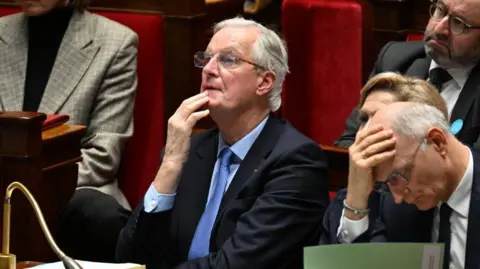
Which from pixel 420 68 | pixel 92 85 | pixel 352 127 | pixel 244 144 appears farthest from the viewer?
pixel 92 85

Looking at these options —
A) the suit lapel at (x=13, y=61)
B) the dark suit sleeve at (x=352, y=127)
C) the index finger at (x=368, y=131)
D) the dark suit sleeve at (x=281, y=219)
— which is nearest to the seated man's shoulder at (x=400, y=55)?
the dark suit sleeve at (x=352, y=127)

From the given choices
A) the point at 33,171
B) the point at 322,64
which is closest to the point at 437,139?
the point at 33,171

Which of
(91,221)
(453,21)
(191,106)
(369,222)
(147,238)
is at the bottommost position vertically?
(91,221)

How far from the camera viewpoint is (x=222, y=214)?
71.7 inches

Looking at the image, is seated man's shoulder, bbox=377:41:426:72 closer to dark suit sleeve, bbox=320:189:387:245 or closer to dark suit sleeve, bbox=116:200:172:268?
dark suit sleeve, bbox=320:189:387:245

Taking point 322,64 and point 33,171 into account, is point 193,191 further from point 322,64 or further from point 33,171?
point 322,64

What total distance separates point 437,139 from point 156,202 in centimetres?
55

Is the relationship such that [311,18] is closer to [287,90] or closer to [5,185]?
[287,90]

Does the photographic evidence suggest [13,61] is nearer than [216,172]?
No

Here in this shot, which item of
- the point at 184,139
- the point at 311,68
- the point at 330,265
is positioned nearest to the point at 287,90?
the point at 311,68

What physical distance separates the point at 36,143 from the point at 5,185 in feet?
0.36

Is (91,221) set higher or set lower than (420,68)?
lower

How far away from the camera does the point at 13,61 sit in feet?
7.99

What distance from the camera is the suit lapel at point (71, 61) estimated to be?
237cm
